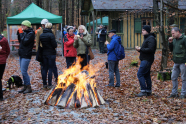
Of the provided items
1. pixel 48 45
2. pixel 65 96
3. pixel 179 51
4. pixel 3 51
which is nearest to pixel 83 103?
pixel 65 96

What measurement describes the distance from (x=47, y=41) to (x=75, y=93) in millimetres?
2512

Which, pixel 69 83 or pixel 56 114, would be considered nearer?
pixel 56 114

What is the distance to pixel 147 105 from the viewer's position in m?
6.17

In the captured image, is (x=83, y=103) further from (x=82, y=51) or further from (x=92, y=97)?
(x=82, y=51)

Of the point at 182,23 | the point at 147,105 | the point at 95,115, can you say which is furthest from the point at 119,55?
the point at 182,23

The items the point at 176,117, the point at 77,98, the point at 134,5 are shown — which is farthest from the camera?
the point at 134,5

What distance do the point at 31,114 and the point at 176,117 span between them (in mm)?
3357

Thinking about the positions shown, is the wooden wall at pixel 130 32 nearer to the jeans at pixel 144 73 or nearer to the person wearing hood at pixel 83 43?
the person wearing hood at pixel 83 43

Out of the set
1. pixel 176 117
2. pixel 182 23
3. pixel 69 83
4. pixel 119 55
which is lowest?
pixel 176 117

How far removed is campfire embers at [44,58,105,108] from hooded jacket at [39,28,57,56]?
1.69 meters

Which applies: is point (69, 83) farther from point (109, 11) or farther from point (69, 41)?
point (109, 11)

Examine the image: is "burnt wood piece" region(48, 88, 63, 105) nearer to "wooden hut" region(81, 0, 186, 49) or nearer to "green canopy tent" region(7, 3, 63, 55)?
"green canopy tent" region(7, 3, 63, 55)

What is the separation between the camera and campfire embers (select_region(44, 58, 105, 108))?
19.8ft

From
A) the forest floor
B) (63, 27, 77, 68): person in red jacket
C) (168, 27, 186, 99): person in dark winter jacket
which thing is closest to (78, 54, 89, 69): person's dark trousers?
(63, 27, 77, 68): person in red jacket
